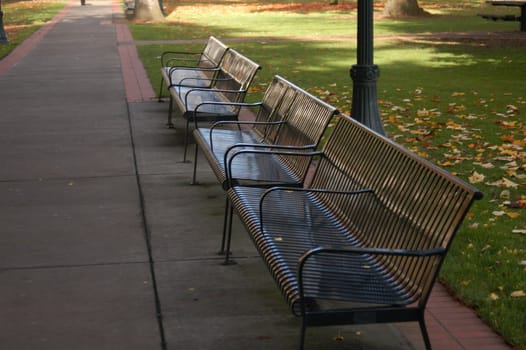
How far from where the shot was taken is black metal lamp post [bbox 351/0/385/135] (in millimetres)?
9234

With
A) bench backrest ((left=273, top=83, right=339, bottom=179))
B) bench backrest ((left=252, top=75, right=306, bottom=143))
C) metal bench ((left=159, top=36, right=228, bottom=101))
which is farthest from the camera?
metal bench ((left=159, top=36, right=228, bottom=101))

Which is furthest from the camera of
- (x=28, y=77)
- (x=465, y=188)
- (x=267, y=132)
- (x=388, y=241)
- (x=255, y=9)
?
(x=255, y=9)

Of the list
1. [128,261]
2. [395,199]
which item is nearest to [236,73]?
[128,261]

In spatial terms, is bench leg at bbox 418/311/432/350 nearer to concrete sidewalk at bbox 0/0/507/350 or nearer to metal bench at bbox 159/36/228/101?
concrete sidewalk at bbox 0/0/507/350

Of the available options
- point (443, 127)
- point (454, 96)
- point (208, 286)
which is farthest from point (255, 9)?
point (208, 286)

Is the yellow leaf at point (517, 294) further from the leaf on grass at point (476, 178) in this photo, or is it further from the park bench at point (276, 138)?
the leaf on grass at point (476, 178)

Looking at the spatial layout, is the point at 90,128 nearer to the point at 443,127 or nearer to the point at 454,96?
the point at 443,127

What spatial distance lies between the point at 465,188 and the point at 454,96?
10.2m

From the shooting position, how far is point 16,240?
699cm

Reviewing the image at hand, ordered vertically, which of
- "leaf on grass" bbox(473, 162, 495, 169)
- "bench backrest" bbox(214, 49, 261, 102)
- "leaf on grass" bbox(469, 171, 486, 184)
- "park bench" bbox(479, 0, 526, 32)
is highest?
"bench backrest" bbox(214, 49, 261, 102)

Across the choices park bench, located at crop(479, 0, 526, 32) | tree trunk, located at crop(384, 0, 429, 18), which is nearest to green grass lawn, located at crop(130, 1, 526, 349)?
tree trunk, located at crop(384, 0, 429, 18)

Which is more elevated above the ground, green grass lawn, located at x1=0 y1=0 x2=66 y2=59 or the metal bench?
the metal bench

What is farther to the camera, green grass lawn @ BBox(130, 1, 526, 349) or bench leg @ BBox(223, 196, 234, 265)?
bench leg @ BBox(223, 196, 234, 265)

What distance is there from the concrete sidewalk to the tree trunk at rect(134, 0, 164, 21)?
21.9 m
